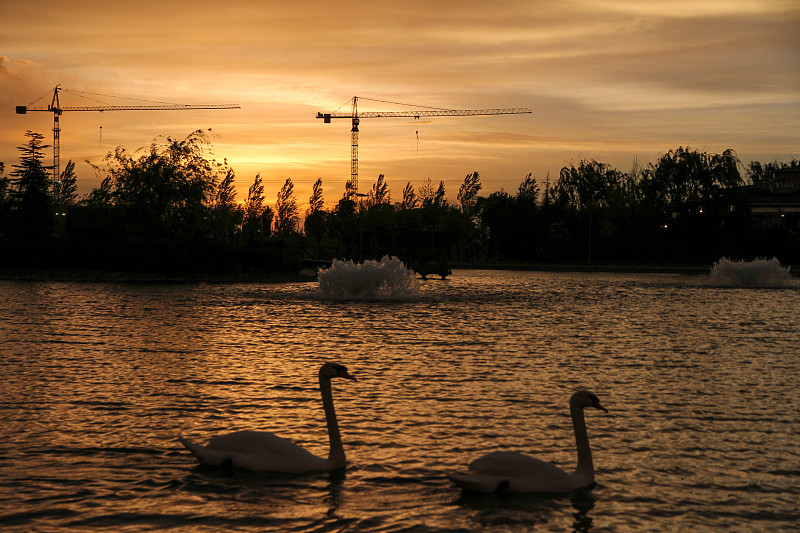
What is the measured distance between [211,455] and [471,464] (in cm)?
274

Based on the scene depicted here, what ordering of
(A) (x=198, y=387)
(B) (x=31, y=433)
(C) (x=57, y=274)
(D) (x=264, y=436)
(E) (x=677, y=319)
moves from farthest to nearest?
(C) (x=57, y=274) → (E) (x=677, y=319) → (A) (x=198, y=387) → (B) (x=31, y=433) → (D) (x=264, y=436)

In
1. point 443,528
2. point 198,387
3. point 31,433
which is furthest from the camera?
point 198,387

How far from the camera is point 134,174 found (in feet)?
231

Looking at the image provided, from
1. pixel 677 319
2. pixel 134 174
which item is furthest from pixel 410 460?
pixel 134 174

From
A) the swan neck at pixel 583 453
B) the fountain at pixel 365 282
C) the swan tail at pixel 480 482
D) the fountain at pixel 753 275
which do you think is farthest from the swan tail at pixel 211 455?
the fountain at pixel 753 275

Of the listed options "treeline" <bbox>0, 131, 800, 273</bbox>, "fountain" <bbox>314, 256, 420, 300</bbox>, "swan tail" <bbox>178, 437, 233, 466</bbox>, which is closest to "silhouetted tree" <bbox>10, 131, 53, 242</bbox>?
"treeline" <bbox>0, 131, 800, 273</bbox>

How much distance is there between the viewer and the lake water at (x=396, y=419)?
8.90 m

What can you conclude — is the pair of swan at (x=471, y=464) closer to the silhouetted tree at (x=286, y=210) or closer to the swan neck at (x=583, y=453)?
the swan neck at (x=583, y=453)

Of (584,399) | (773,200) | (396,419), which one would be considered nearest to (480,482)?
(584,399)

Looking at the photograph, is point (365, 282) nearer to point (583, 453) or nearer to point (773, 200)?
point (583, 453)

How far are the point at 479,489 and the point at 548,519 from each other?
713 millimetres

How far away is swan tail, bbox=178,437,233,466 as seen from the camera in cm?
986

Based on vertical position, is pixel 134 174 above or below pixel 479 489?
above

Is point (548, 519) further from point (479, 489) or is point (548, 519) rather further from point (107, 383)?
point (107, 383)
